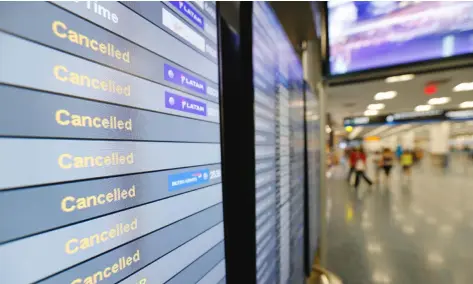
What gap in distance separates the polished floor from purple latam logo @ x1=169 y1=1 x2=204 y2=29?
9.39 feet

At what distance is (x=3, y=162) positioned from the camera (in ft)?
1.19

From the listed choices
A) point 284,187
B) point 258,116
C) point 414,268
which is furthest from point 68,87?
point 414,268

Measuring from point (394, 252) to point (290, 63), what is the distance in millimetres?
3036

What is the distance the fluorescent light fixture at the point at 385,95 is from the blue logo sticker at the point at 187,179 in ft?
19.2

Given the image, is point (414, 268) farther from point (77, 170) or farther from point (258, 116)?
point (77, 170)

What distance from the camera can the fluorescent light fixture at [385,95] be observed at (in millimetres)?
5540

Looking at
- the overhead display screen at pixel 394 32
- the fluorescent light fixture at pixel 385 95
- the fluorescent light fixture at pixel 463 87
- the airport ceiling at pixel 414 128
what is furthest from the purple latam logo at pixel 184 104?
the airport ceiling at pixel 414 128

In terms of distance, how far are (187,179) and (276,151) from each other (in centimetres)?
70

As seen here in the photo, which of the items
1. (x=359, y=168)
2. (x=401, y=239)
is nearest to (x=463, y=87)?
(x=401, y=239)

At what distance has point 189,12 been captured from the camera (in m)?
0.80

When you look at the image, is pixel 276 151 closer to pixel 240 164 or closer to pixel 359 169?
pixel 240 164

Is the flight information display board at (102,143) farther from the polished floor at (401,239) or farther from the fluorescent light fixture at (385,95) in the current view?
the fluorescent light fixture at (385,95)

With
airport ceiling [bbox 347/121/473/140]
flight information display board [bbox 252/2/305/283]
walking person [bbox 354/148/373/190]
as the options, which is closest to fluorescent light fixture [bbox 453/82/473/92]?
walking person [bbox 354/148/373/190]

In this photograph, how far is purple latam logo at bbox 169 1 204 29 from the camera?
2.47 feet
